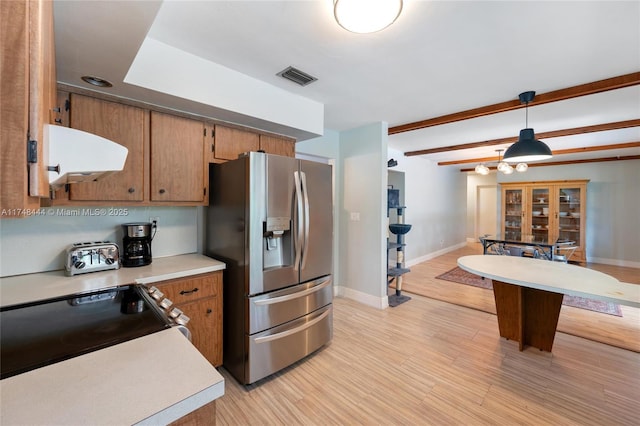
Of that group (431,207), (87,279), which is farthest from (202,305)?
(431,207)

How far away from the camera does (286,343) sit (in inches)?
84.6

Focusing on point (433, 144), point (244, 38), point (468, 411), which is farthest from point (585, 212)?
point (244, 38)

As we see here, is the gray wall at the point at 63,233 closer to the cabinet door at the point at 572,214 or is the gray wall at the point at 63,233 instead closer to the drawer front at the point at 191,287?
the drawer front at the point at 191,287

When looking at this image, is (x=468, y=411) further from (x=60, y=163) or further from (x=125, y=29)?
(x=125, y=29)

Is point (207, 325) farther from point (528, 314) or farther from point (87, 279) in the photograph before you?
point (528, 314)

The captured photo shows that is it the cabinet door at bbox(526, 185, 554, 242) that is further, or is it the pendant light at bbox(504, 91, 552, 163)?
the cabinet door at bbox(526, 185, 554, 242)

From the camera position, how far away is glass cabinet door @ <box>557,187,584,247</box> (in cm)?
618

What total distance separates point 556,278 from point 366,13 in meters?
2.38

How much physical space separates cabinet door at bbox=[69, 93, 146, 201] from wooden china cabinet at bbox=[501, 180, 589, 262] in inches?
274

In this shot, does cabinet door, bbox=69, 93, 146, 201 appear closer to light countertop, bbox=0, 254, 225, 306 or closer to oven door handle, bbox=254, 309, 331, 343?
light countertop, bbox=0, 254, 225, 306

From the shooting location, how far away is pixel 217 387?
77cm

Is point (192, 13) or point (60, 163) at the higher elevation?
point (192, 13)

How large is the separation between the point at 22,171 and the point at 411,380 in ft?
8.28

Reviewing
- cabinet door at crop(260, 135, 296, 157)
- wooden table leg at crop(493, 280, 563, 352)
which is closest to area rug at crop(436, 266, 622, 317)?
wooden table leg at crop(493, 280, 563, 352)
